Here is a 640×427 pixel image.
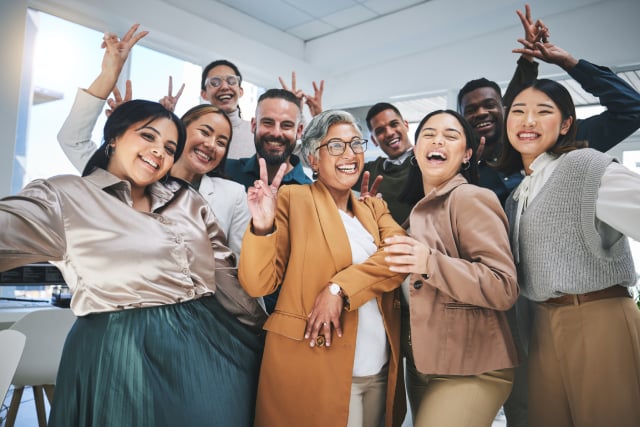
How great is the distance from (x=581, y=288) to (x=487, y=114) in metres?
1.66

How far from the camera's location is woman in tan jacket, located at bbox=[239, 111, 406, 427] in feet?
5.35

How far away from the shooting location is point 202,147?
2047 millimetres

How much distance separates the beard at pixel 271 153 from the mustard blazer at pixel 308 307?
915mm

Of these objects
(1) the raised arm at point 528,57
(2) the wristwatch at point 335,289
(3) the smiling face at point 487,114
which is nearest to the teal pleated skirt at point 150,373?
(2) the wristwatch at point 335,289

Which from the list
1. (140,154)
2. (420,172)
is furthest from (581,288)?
(140,154)

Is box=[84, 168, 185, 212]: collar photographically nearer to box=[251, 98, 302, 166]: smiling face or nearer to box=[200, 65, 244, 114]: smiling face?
box=[251, 98, 302, 166]: smiling face

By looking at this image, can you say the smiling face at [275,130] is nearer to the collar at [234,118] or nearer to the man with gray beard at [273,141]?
the man with gray beard at [273,141]

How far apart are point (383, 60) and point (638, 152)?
326cm

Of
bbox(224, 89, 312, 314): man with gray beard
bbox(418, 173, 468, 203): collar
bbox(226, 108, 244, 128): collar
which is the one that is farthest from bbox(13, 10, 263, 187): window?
bbox(418, 173, 468, 203): collar

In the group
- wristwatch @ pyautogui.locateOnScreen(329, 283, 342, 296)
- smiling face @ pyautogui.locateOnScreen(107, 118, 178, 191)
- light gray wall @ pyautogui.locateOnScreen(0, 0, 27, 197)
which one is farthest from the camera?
light gray wall @ pyautogui.locateOnScreen(0, 0, 27, 197)

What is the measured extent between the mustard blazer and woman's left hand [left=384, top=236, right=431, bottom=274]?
0.13m

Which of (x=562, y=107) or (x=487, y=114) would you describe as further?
(x=487, y=114)

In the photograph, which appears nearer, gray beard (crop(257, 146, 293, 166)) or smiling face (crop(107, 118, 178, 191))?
smiling face (crop(107, 118, 178, 191))

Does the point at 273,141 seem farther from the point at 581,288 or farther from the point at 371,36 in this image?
the point at 371,36
